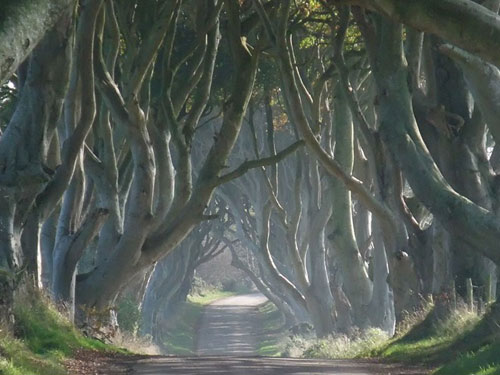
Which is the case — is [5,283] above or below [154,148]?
below

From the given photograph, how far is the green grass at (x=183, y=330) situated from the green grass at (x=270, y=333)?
114 inches

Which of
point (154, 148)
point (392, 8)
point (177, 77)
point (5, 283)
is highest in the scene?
point (177, 77)

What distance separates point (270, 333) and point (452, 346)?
36640mm

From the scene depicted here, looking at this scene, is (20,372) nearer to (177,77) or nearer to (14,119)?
(14,119)

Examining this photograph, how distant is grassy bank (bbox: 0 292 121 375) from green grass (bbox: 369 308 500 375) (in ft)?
14.7

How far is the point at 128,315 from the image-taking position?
90.5 feet

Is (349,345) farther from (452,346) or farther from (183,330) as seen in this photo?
(183,330)

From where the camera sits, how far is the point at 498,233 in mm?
13234

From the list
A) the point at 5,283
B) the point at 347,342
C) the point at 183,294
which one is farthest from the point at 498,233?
the point at 183,294

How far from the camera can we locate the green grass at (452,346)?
39.4ft

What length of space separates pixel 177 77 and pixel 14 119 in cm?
893

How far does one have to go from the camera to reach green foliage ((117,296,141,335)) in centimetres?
2719

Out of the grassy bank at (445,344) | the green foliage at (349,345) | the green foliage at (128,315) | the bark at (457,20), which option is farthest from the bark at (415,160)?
the green foliage at (128,315)

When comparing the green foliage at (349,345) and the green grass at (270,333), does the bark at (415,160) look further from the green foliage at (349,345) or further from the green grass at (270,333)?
the green grass at (270,333)
